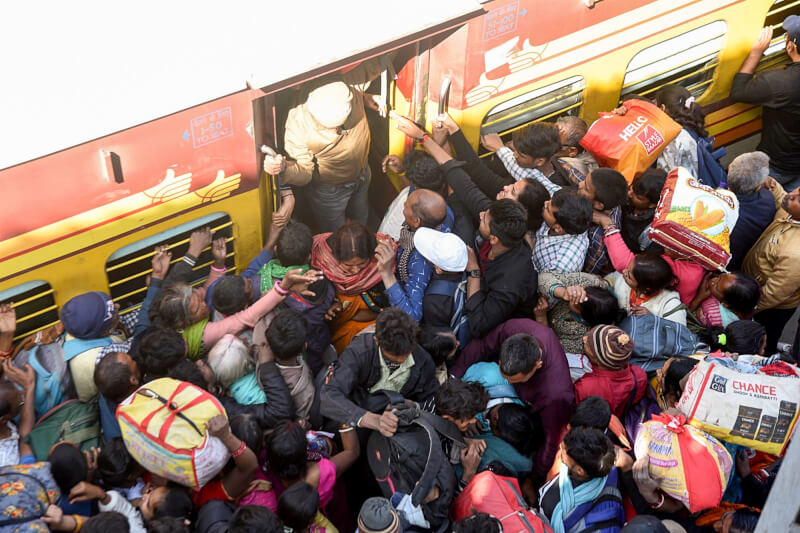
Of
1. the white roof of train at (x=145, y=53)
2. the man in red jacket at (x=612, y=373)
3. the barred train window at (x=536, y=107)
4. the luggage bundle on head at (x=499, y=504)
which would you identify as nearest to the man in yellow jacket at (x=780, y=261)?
the man in red jacket at (x=612, y=373)

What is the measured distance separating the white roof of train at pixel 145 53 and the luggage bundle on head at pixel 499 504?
2122 mm

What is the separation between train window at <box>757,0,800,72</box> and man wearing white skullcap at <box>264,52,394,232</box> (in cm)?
306

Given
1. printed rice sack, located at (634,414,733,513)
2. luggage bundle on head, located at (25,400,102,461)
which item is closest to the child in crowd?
printed rice sack, located at (634,414,733,513)

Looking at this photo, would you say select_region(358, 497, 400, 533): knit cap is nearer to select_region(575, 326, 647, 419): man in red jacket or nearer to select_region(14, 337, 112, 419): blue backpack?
select_region(575, 326, 647, 419): man in red jacket

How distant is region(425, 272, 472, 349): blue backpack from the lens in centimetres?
392

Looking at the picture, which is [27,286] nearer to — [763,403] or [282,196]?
[282,196]

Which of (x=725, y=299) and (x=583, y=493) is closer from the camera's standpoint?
(x=583, y=493)

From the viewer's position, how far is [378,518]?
288cm

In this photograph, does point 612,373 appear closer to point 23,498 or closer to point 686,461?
point 686,461

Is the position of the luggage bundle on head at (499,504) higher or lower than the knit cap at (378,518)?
lower

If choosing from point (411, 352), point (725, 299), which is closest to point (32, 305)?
point (411, 352)

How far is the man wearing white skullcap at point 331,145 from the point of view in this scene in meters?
3.87

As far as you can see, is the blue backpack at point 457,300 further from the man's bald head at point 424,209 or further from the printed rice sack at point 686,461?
the printed rice sack at point 686,461

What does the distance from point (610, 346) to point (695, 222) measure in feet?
3.17
